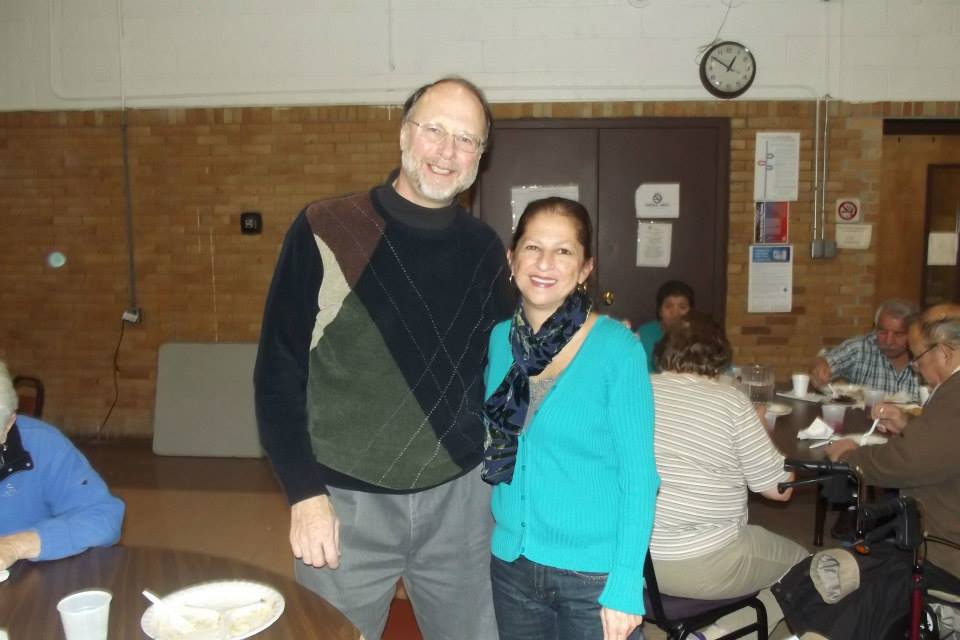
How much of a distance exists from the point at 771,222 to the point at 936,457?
342cm

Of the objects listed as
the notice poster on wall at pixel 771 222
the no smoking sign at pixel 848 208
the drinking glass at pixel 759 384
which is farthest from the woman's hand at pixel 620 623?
the no smoking sign at pixel 848 208

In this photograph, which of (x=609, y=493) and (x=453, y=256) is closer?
(x=609, y=493)

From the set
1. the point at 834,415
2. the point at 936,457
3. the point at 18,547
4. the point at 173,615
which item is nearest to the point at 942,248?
the point at 834,415

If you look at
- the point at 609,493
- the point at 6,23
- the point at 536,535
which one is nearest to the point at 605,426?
the point at 609,493

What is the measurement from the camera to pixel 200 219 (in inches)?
226

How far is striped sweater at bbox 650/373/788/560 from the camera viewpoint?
7.32 ft

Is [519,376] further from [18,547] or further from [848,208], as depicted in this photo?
[848,208]

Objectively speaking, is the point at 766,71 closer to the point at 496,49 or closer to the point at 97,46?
the point at 496,49

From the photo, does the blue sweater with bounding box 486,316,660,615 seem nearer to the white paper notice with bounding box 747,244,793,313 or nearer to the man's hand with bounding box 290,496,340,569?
the man's hand with bounding box 290,496,340,569

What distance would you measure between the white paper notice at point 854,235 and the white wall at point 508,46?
0.92 meters

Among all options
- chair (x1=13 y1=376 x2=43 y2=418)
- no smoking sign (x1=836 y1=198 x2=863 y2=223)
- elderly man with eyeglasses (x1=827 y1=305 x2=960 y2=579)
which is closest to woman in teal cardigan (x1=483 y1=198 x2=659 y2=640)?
elderly man with eyeglasses (x1=827 y1=305 x2=960 y2=579)

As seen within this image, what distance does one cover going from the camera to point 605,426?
63.1 inches

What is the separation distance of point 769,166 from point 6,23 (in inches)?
228

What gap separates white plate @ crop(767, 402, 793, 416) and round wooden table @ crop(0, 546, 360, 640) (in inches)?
92.4
